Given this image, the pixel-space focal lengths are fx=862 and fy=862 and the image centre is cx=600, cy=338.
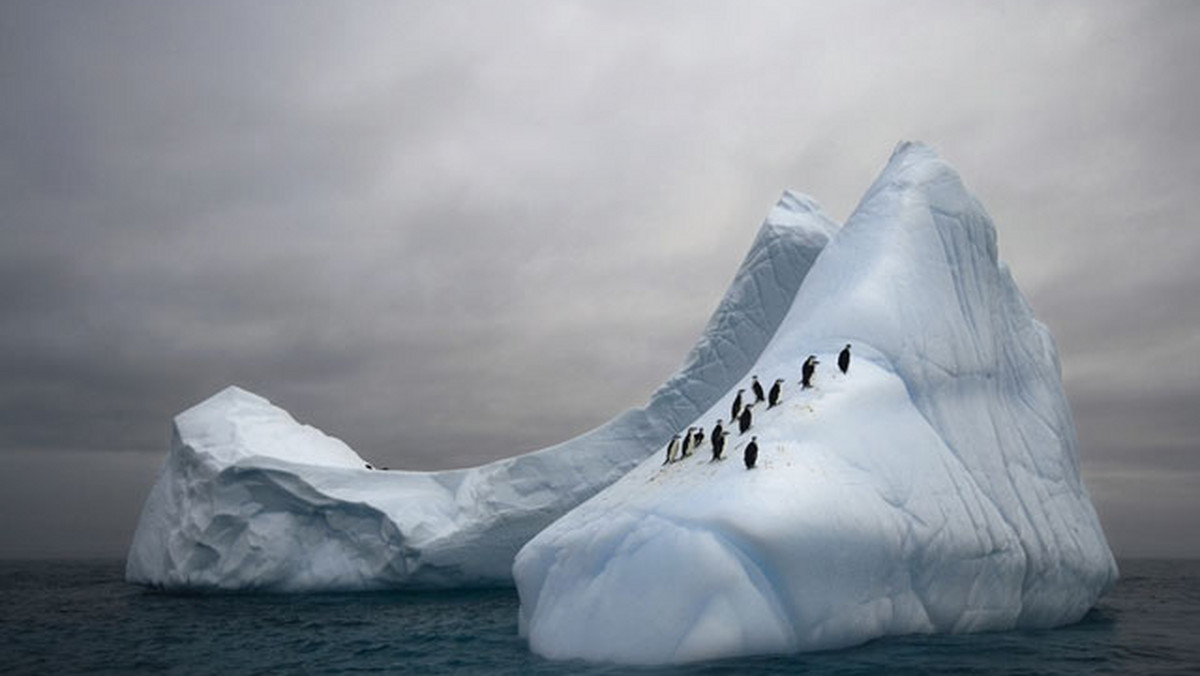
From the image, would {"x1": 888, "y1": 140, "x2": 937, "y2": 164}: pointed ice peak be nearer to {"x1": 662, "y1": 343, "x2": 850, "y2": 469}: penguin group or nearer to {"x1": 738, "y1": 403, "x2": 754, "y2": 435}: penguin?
{"x1": 662, "y1": 343, "x2": 850, "y2": 469}: penguin group

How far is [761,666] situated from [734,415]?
20.6 feet

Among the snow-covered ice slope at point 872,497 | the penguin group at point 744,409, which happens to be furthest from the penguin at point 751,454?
the penguin group at point 744,409

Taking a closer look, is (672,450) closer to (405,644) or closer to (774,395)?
(774,395)

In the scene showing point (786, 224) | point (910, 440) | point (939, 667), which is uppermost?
point (786, 224)

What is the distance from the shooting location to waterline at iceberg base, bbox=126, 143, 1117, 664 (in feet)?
41.6

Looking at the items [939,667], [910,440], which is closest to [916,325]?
[910,440]

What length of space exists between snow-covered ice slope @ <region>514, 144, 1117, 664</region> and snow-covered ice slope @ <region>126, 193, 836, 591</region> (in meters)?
5.87

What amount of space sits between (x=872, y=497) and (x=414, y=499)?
1815 cm

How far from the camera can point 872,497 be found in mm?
13969

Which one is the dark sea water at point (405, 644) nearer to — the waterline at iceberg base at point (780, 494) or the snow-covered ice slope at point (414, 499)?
the waterline at iceberg base at point (780, 494)

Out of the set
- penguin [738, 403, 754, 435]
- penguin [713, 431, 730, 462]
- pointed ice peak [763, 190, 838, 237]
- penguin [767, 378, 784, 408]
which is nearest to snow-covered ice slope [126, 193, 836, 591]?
pointed ice peak [763, 190, 838, 237]

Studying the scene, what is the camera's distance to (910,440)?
15.9 m

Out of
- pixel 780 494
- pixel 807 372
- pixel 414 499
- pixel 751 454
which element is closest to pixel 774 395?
pixel 807 372

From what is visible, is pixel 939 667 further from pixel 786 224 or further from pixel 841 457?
pixel 786 224
